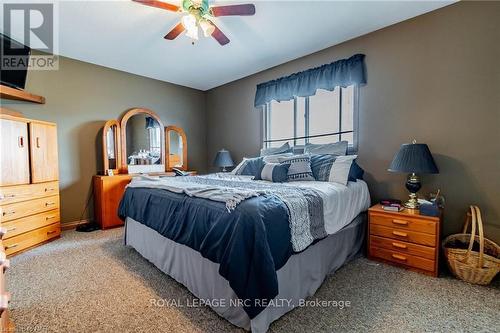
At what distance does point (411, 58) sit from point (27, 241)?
188 inches

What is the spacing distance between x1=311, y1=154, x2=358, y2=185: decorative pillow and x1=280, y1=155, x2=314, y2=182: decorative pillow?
72mm

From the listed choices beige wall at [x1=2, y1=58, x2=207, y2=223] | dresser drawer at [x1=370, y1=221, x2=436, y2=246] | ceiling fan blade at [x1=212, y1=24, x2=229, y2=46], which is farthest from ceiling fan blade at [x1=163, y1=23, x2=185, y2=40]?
dresser drawer at [x1=370, y1=221, x2=436, y2=246]

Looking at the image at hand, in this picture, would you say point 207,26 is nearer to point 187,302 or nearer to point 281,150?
point 281,150

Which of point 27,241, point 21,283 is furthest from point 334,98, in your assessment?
point 27,241

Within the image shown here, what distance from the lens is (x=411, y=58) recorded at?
253 centimetres

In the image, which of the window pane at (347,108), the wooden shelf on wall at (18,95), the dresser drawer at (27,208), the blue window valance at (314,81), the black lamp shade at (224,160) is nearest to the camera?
the dresser drawer at (27,208)

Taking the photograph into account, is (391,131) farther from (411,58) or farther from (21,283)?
(21,283)

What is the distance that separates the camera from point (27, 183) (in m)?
2.72

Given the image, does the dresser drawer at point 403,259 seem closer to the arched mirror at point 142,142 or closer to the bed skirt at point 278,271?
the bed skirt at point 278,271

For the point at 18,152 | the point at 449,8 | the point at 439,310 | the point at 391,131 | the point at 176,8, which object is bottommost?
the point at 439,310

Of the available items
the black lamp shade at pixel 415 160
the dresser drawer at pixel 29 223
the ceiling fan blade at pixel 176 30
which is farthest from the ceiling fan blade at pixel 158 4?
the dresser drawer at pixel 29 223

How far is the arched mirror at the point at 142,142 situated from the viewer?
3916mm

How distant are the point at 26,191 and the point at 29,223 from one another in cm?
38

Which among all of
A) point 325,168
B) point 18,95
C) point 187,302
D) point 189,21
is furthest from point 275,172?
point 18,95
